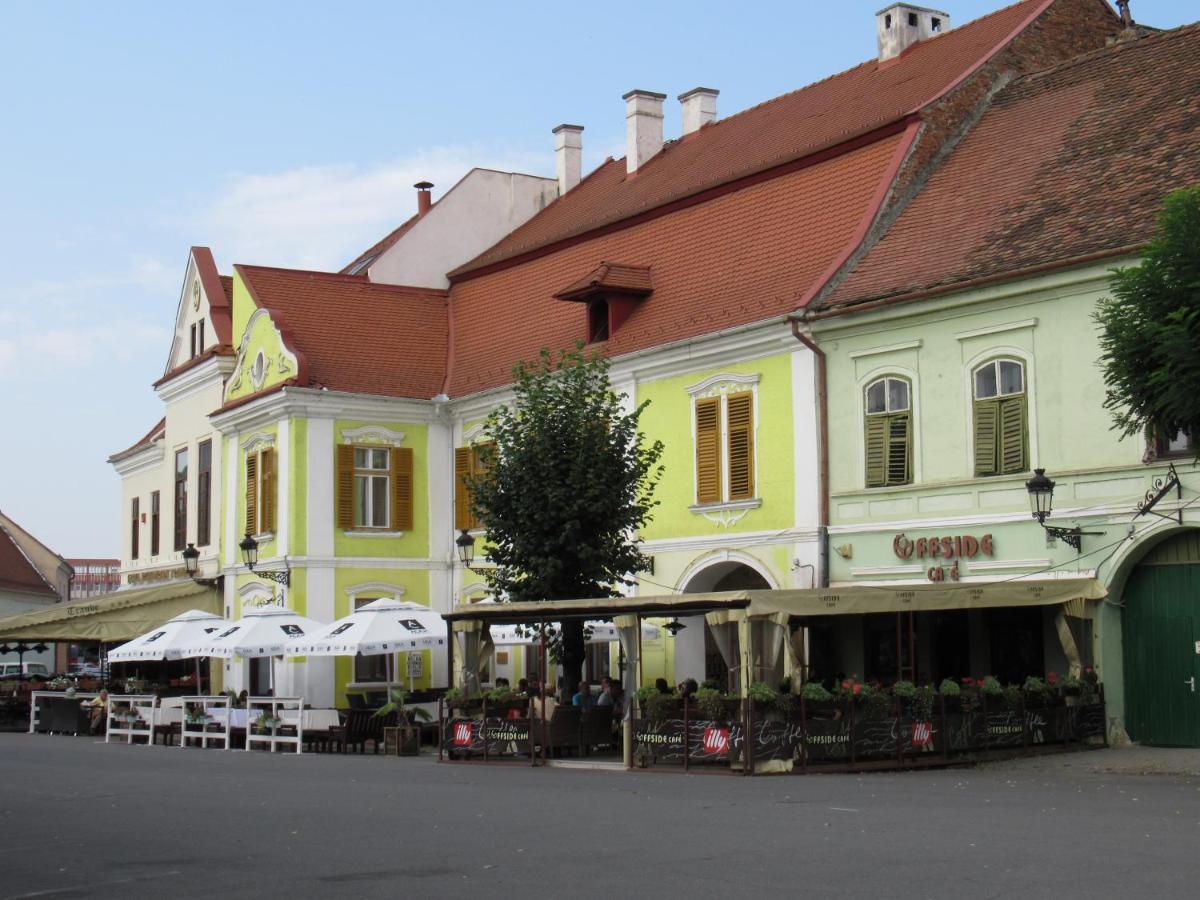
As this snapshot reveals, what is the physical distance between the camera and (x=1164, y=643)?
73.6ft

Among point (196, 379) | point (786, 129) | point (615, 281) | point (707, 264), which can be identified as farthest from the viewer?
point (196, 379)

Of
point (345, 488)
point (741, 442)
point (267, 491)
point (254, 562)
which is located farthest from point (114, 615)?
point (741, 442)

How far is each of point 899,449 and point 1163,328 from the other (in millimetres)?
7953

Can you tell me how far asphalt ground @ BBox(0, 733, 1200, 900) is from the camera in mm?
10812

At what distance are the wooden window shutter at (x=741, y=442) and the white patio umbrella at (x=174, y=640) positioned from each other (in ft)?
35.8

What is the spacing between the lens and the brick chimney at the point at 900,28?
32.5 metres

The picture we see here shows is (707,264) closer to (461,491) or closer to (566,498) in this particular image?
(566,498)

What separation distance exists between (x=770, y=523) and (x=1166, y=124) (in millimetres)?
8441

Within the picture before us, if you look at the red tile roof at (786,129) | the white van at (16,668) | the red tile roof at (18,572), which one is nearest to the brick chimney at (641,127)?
the red tile roof at (786,129)

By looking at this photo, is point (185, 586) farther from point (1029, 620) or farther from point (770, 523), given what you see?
point (1029, 620)

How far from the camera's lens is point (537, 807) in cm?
1623

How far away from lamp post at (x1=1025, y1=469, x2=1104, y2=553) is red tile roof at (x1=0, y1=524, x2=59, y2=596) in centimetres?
5469

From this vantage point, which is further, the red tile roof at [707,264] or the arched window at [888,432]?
the red tile roof at [707,264]

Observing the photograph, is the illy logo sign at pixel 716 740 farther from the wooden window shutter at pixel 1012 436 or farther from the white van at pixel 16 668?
the white van at pixel 16 668
